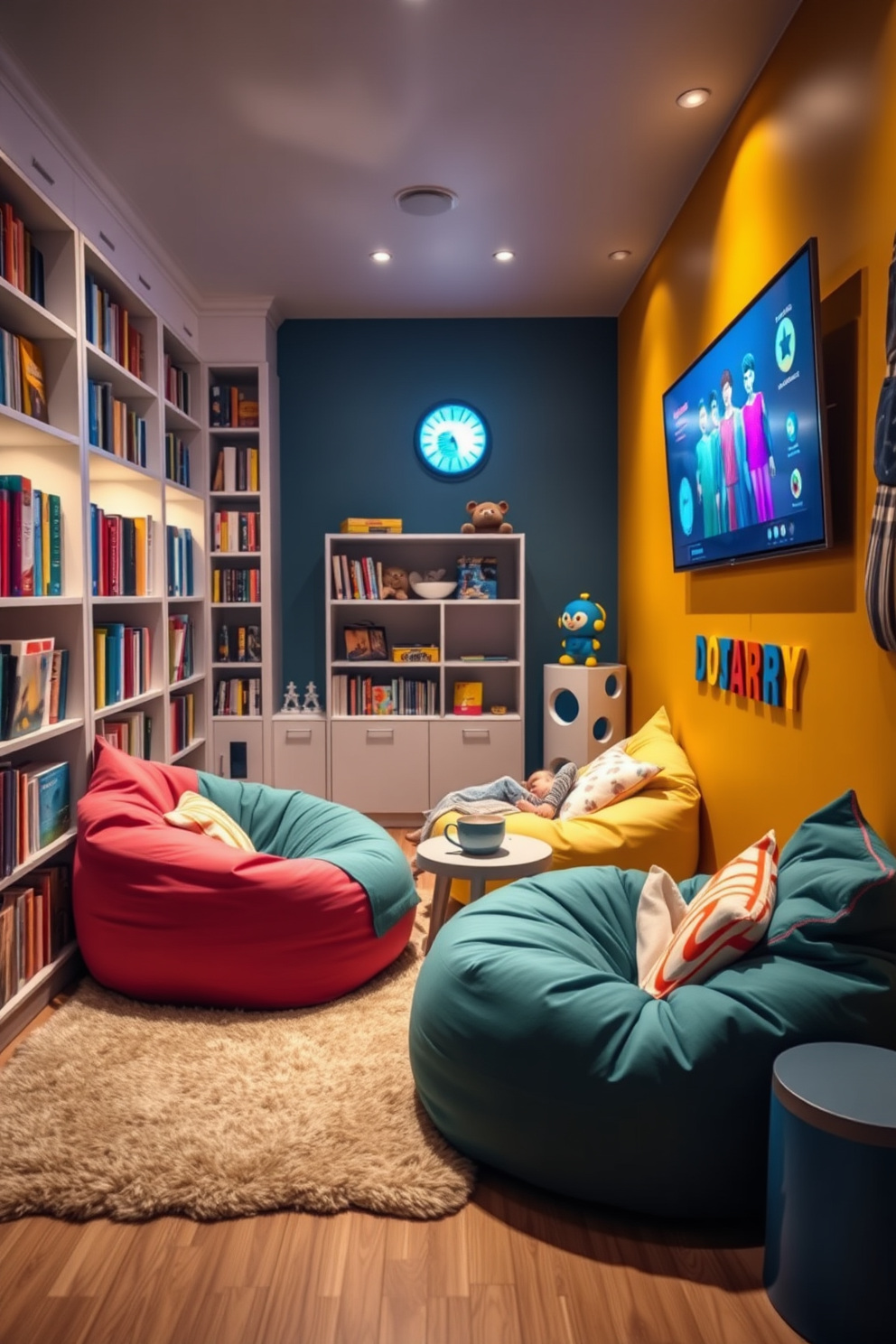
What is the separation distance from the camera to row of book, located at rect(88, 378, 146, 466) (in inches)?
131

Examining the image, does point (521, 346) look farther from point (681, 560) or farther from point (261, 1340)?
point (261, 1340)

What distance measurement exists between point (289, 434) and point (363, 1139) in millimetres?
4041

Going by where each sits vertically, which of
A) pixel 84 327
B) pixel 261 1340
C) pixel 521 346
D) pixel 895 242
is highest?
pixel 521 346

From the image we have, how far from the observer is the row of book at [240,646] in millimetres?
4973

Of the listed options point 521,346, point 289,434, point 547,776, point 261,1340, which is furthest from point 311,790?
point 261,1340

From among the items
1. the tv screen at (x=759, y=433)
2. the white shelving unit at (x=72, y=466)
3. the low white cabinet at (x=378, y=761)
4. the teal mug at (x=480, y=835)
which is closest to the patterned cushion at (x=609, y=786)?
the teal mug at (x=480, y=835)

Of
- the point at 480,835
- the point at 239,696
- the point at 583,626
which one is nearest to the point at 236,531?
the point at 239,696

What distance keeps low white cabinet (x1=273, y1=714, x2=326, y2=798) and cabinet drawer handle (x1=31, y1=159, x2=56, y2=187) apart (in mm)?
2702

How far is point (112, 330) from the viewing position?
354cm

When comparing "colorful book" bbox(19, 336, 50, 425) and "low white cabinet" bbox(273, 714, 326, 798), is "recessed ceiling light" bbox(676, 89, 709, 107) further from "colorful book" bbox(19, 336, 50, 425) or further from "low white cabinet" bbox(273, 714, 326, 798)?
"low white cabinet" bbox(273, 714, 326, 798)

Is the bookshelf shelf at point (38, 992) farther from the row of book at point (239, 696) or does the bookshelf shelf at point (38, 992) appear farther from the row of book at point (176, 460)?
the row of book at point (176, 460)

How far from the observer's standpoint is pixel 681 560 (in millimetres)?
3576

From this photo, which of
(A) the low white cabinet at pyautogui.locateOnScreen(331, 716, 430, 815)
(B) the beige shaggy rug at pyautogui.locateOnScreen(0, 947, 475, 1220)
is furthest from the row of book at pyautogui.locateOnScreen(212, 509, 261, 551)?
(B) the beige shaggy rug at pyautogui.locateOnScreen(0, 947, 475, 1220)

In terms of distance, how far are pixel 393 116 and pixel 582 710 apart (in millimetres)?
2718
